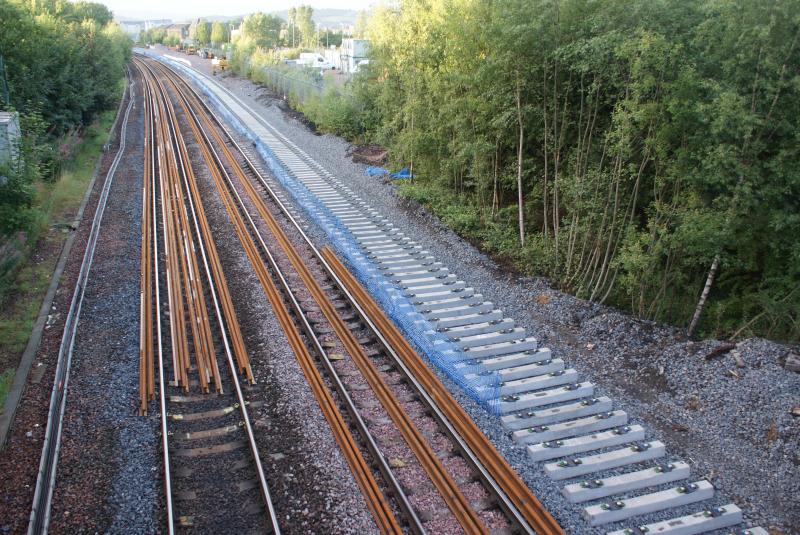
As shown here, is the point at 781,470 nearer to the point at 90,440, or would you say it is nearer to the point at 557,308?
the point at 557,308

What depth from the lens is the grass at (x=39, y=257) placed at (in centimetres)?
975

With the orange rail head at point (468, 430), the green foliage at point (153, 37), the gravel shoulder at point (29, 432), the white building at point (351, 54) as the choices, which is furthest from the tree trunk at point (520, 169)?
the green foliage at point (153, 37)

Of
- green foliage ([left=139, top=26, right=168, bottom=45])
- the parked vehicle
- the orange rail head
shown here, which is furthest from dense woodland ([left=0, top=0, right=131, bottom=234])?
green foliage ([left=139, top=26, right=168, bottom=45])

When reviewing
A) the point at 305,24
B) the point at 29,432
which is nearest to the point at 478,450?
the point at 29,432

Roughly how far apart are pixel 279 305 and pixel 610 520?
677cm

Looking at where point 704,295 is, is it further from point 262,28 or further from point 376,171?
point 262,28

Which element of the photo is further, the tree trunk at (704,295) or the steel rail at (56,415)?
the tree trunk at (704,295)

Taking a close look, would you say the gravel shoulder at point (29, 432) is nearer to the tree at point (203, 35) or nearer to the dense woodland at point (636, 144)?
the dense woodland at point (636, 144)

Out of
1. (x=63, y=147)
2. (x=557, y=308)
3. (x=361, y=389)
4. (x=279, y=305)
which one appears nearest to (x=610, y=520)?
(x=361, y=389)

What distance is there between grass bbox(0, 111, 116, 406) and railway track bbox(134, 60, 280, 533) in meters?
1.88

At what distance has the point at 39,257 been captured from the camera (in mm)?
13273

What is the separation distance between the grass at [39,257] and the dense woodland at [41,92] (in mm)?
605

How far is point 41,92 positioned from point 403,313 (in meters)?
18.5

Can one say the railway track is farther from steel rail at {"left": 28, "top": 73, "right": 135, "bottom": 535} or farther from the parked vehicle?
the parked vehicle
